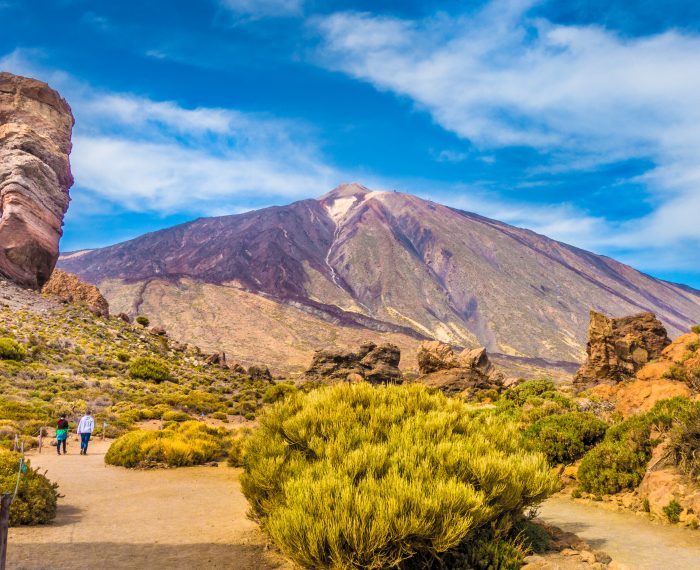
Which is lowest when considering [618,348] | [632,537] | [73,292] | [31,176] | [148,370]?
[632,537]

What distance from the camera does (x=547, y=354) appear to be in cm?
15525

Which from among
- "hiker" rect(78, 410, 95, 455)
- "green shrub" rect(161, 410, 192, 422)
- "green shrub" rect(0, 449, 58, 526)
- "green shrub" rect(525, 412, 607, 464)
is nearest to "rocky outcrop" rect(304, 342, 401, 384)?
"green shrub" rect(161, 410, 192, 422)

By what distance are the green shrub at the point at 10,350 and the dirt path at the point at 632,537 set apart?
34.8m

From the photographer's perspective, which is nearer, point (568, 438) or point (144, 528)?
point (144, 528)

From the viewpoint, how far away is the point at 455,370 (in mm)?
36031

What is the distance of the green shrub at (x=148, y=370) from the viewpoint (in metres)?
37.4

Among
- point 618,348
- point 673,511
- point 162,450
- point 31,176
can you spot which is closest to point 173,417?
point 162,450

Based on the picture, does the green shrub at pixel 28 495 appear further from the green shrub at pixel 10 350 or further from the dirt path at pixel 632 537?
the green shrub at pixel 10 350

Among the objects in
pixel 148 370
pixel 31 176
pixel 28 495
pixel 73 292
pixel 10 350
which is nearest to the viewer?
pixel 28 495

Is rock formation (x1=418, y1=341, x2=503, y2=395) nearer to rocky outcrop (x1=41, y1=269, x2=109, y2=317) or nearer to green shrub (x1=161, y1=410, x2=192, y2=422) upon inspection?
green shrub (x1=161, y1=410, x2=192, y2=422)

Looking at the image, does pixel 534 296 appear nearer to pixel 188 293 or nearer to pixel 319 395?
pixel 188 293

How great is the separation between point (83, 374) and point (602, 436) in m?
33.3

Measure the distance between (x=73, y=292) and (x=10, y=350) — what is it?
21505mm

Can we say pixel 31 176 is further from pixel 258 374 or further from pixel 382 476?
pixel 382 476
